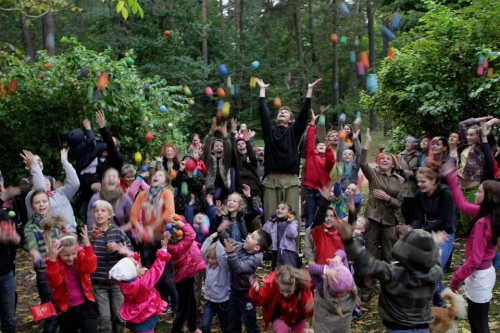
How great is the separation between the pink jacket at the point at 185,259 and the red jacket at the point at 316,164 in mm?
2561

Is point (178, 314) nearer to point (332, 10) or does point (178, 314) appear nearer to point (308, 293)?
point (308, 293)

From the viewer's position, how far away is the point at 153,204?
19.1ft

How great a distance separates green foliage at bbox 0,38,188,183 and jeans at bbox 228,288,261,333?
4770 mm

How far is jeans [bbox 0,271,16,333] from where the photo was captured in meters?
5.02

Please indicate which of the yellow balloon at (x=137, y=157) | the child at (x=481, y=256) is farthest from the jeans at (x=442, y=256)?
the yellow balloon at (x=137, y=157)

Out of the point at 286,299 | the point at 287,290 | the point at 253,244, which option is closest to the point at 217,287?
the point at 253,244

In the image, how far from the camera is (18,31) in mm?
26312

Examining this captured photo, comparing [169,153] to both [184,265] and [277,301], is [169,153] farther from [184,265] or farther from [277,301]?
[277,301]

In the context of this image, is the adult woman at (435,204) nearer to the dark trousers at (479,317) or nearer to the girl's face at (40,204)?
the dark trousers at (479,317)

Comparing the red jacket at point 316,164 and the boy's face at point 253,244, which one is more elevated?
the red jacket at point 316,164

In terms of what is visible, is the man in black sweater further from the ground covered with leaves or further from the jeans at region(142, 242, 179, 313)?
the jeans at region(142, 242, 179, 313)

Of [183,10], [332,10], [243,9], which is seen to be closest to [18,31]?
[183,10]

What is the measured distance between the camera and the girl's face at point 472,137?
679 centimetres

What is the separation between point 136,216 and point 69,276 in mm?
1391
